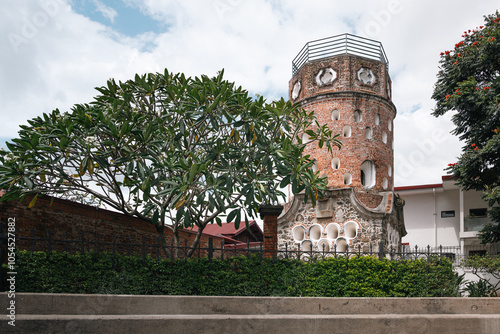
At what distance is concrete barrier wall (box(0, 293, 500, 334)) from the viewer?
6066 millimetres

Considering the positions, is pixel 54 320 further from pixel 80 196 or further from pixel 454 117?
pixel 454 117

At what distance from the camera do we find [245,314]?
7102 mm

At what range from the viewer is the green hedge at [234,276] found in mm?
7551

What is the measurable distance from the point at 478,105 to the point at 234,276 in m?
13.4

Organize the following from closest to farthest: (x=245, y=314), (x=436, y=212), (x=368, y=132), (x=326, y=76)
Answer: (x=245, y=314) < (x=368, y=132) < (x=326, y=76) < (x=436, y=212)

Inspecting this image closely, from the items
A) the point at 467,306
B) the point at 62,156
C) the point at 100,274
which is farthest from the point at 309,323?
the point at 62,156

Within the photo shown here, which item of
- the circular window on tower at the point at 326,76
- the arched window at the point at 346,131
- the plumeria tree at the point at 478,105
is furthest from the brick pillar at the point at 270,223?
the circular window on tower at the point at 326,76

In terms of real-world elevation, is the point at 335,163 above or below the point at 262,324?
above

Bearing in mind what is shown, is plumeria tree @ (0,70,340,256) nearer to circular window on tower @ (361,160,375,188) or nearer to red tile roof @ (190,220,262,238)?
circular window on tower @ (361,160,375,188)

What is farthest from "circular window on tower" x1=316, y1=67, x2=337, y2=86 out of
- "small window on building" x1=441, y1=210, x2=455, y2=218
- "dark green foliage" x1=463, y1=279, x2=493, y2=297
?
"dark green foliage" x1=463, y1=279, x2=493, y2=297

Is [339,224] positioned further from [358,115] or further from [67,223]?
[67,223]

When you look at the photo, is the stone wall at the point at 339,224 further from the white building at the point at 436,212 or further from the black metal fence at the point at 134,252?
the black metal fence at the point at 134,252

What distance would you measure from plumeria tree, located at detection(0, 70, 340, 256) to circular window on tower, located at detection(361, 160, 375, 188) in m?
13.3

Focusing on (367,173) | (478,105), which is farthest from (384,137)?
(478,105)
